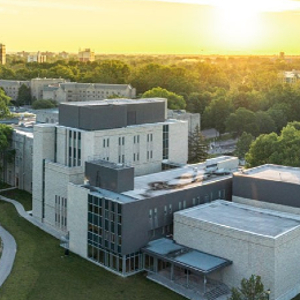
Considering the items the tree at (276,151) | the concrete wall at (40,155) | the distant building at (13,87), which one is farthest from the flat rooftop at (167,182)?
the distant building at (13,87)

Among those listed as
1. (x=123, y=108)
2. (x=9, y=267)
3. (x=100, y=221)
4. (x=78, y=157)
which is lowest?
(x=9, y=267)

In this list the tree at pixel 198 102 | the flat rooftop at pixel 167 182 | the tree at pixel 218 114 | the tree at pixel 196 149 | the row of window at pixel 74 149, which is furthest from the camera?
the tree at pixel 198 102

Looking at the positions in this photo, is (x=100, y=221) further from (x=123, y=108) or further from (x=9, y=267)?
(x=123, y=108)

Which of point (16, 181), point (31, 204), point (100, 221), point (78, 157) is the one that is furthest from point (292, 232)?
point (16, 181)

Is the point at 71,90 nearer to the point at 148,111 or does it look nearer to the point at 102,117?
→ the point at 148,111

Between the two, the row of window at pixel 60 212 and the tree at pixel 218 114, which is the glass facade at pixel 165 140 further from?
the tree at pixel 218 114
